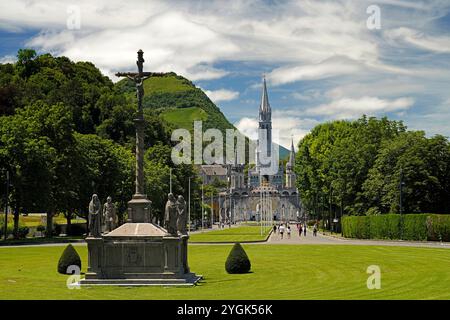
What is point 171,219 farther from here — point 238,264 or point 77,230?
point 77,230

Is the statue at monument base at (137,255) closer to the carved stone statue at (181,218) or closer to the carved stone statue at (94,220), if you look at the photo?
the carved stone statue at (94,220)

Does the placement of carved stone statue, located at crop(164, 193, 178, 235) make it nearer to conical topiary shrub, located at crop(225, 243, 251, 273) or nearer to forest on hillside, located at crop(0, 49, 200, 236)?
conical topiary shrub, located at crop(225, 243, 251, 273)

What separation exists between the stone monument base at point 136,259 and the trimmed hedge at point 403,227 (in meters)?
41.0

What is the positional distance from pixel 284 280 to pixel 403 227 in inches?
1645

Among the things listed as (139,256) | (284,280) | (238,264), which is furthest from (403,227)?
(139,256)

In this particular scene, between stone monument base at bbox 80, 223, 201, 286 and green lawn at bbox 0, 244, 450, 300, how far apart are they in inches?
47.5

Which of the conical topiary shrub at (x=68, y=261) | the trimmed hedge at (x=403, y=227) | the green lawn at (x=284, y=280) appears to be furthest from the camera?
the trimmed hedge at (x=403, y=227)


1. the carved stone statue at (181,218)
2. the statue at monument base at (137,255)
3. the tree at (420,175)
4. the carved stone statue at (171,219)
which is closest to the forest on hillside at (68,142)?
the tree at (420,175)

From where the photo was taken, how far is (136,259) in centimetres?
3042

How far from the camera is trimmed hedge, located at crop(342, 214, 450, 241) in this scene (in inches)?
2603

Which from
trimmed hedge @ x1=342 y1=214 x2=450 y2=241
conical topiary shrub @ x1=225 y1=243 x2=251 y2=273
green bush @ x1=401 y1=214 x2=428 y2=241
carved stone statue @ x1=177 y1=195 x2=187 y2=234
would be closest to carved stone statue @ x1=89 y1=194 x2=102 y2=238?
carved stone statue @ x1=177 y1=195 x2=187 y2=234

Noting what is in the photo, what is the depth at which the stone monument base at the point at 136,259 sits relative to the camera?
30094 mm
